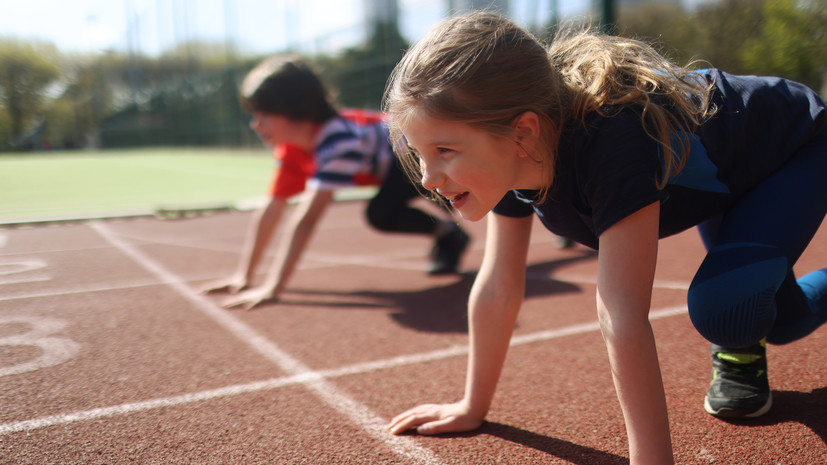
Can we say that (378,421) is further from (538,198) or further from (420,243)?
(420,243)

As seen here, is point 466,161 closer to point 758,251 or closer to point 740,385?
point 758,251

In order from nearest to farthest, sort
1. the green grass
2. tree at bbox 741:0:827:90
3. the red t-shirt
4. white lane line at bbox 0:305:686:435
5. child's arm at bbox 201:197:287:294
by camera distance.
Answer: white lane line at bbox 0:305:686:435
child's arm at bbox 201:197:287:294
the red t-shirt
tree at bbox 741:0:827:90
the green grass

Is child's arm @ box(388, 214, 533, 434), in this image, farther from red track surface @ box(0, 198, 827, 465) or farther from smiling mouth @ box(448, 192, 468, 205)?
smiling mouth @ box(448, 192, 468, 205)

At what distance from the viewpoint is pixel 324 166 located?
3982 millimetres

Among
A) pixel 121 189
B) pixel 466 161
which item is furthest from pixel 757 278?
pixel 121 189

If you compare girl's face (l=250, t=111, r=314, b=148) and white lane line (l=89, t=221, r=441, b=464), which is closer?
white lane line (l=89, t=221, r=441, b=464)

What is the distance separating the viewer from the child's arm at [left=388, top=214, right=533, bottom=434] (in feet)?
6.28

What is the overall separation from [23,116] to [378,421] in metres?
11.2

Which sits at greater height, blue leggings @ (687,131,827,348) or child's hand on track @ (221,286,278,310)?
blue leggings @ (687,131,827,348)

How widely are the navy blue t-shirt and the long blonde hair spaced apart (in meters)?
0.04

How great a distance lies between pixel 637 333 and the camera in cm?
141

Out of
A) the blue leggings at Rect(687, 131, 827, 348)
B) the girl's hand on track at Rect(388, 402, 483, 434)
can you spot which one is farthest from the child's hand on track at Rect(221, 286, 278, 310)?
the blue leggings at Rect(687, 131, 827, 348)

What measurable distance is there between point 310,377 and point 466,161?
4.45 ft

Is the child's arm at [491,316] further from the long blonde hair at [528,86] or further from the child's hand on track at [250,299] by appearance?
the child's hand on track at [250,299]
